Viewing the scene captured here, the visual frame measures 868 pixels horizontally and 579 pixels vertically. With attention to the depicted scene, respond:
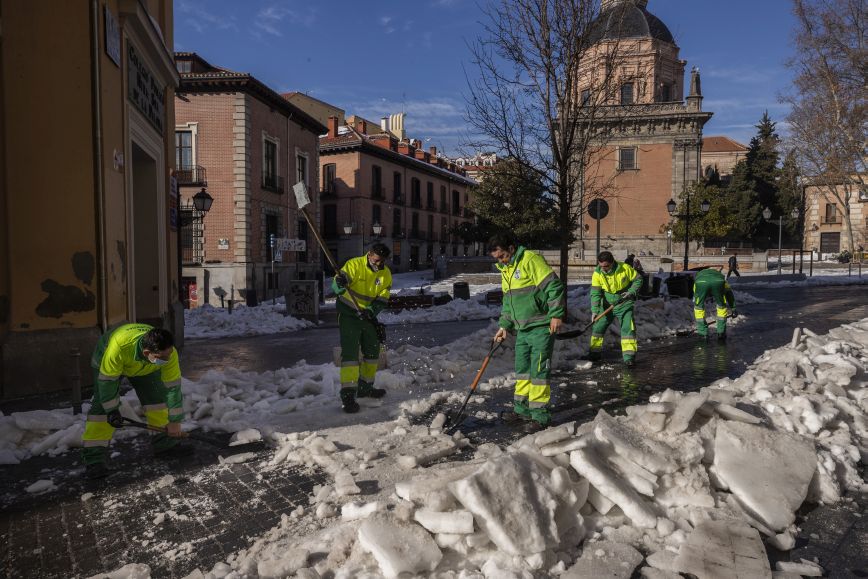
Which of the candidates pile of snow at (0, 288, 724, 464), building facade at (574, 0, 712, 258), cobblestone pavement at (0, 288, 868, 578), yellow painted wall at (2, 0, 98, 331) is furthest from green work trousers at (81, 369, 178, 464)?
building facade at (574, 0, 712, 258)

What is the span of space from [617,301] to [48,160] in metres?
7.51

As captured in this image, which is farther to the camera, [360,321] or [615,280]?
[615,280]

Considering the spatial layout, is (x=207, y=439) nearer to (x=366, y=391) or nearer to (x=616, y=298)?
(x=366, y=391)

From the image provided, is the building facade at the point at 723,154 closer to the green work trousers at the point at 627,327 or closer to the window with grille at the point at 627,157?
the window with grille at the point at 627,157

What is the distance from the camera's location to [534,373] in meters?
5.24

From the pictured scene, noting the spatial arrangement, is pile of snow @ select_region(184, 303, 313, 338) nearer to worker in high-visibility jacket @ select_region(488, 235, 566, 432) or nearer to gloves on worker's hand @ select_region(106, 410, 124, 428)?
gloves on worker's hand @ select_region(106, 410, 124, 428)

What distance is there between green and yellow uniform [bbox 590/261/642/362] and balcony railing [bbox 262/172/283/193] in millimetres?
20267

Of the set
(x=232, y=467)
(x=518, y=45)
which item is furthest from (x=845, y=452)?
(x=518, y=45)

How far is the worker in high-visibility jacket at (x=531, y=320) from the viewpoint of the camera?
521 cm

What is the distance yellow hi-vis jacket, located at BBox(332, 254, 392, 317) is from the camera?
5.81 m

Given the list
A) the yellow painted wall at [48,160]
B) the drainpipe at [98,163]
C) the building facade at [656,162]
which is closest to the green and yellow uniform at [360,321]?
the drainpipe at [98,163]

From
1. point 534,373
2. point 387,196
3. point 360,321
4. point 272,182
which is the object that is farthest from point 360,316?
point 387,196

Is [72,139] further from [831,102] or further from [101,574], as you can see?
[831,102]

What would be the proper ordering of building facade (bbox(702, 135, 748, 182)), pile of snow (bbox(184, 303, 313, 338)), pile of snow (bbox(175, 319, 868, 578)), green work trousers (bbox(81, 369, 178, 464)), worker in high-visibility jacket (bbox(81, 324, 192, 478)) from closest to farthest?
pile of snow (bbox(175, 319, 868, 578)), worker in high-visibility jacket (bbox(81, 324, 192, 478)), green work trousers (bbox(81, 369, 178, 464)), pile of snow (bbox(184, 303, 313, 338)), building facade (bbox(702, 135, 748, 182))
